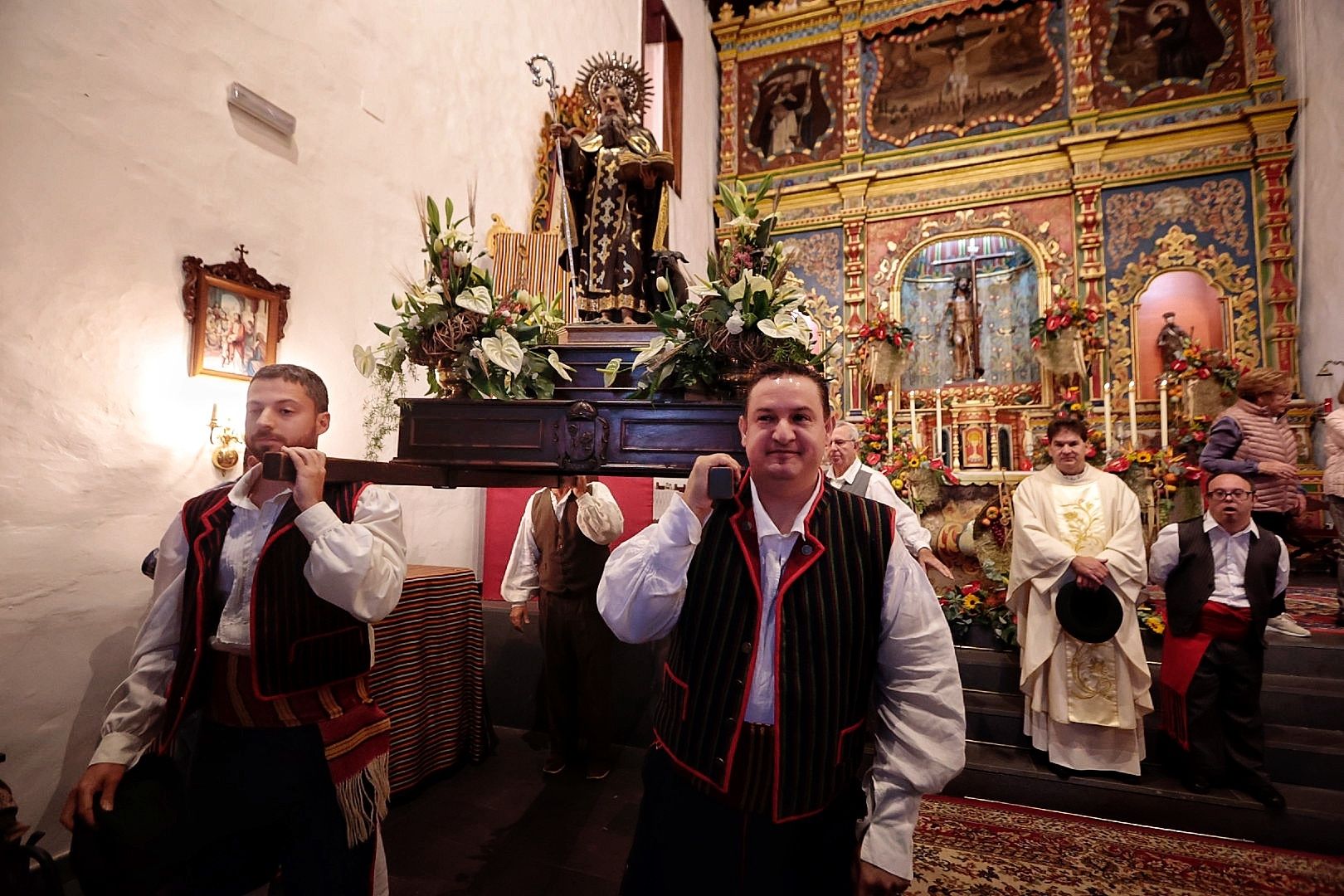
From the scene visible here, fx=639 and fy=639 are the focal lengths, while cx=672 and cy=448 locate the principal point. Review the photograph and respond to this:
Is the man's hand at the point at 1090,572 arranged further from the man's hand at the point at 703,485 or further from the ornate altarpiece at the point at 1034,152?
the ornate altarpiece at the point at 1034,152

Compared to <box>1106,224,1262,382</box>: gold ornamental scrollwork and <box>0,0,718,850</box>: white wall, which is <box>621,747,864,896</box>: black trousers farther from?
<box>1106,224,1262,382</box>: gold ornamental scrollwork

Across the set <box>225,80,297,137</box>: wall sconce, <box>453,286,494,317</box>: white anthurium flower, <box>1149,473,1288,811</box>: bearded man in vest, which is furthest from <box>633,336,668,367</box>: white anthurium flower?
<box>1149,473,1288,811</box>: bearded man in vest

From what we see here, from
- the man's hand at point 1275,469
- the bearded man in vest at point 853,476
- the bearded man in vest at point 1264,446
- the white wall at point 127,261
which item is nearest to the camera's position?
the white wall at point 127,261

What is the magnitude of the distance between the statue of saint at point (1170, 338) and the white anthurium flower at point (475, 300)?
9983 mm

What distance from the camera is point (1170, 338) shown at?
8.95 m

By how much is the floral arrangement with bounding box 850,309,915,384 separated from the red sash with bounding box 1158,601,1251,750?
237 inches

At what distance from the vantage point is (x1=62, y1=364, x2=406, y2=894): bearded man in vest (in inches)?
69.2

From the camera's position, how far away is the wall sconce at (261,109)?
3.37 meters

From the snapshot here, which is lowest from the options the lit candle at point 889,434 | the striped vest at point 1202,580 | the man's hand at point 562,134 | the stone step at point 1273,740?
the stone step at point 1273,740

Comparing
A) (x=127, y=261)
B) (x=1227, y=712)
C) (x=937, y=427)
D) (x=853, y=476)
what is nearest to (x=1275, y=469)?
(x=1227, y=712)

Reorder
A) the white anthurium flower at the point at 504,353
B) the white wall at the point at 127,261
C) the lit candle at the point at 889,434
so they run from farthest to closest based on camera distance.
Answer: the lit candle at the point at 889,434 < the white wall at the point at 127,261 < the white anthurium flower at the point at 504,353

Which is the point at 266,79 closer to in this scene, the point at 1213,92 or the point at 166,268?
the point at 166,268

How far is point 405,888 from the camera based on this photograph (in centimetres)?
254

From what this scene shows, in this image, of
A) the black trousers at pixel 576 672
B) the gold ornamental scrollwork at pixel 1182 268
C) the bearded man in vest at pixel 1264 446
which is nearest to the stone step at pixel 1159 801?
the bearded man in vest at pixel 1264 446
